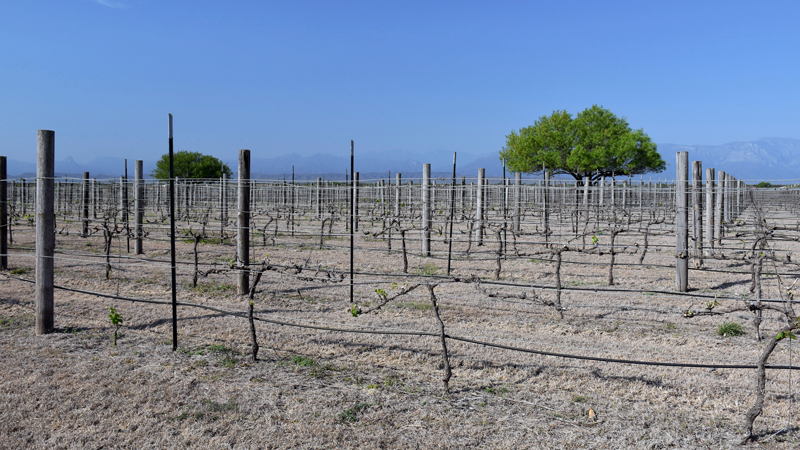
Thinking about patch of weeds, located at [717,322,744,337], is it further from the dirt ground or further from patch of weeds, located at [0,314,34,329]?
patch of weeds, located at [0,314,34,329]

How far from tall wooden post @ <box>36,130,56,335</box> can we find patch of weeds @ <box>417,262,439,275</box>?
4899 mm

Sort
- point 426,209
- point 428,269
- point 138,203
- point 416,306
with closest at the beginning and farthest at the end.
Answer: point 416,306 → point 428,269 → point 426,209 → point 138,203

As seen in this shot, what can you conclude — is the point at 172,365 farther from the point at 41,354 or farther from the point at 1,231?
the point at 1,231

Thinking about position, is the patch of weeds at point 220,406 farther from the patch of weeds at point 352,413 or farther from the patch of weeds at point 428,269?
the patch of weeds at point 428,269

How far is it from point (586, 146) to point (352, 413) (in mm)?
30546

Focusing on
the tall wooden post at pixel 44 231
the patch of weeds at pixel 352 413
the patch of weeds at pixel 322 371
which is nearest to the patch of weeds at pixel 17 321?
the tall wooden post at pixel 44 231

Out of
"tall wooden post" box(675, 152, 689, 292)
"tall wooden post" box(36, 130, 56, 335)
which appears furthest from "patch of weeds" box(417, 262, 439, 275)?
"tall wooden post" box(36, 130, 56, 335)

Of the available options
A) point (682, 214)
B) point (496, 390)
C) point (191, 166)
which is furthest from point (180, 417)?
point (191, 166)

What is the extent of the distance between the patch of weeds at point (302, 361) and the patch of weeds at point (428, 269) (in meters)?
4.22

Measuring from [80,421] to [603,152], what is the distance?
30.2 meters

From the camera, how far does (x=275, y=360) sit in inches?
159

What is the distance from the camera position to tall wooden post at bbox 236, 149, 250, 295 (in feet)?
20.5

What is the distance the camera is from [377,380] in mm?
3670

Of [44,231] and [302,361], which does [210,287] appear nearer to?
[44,231]
